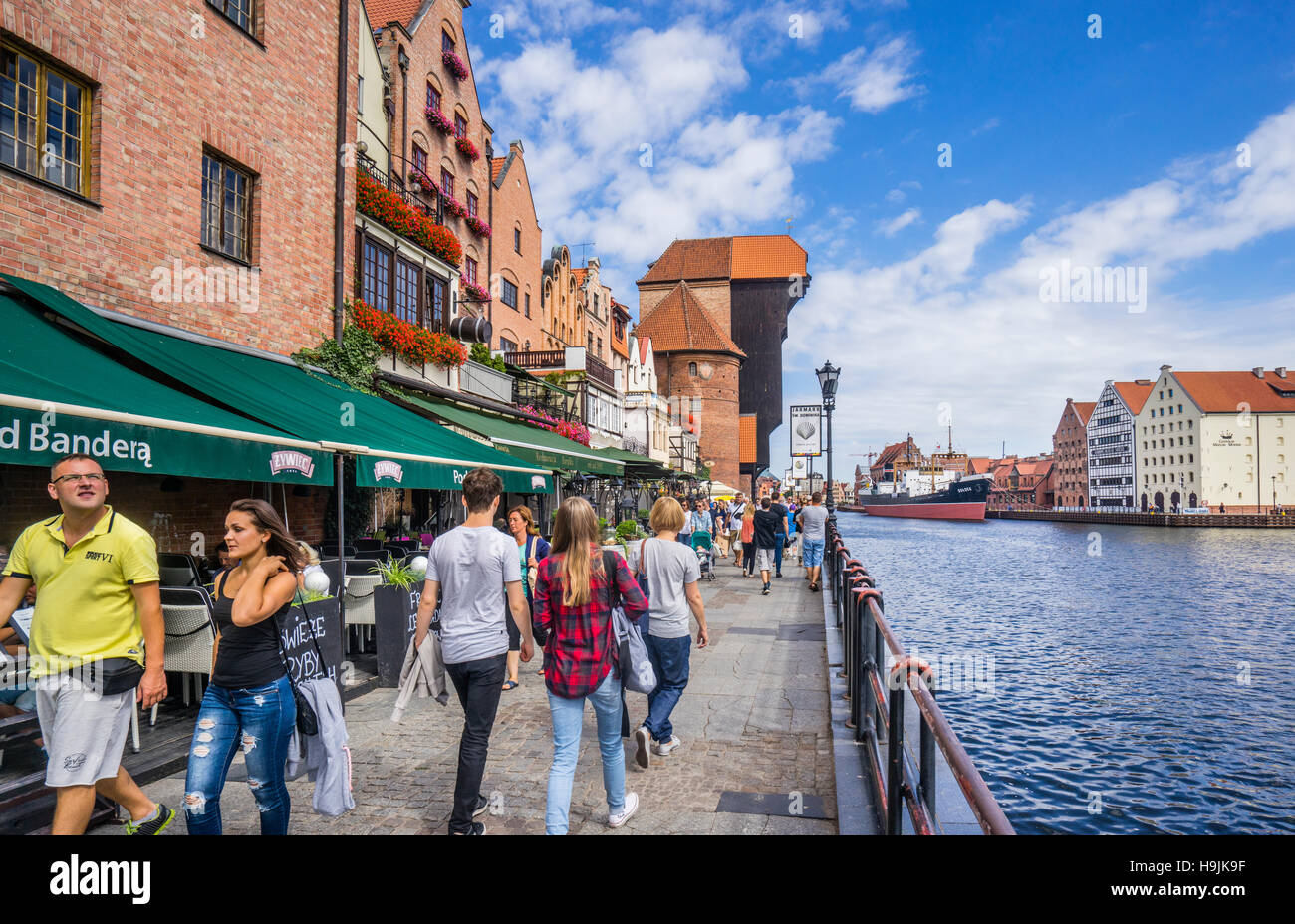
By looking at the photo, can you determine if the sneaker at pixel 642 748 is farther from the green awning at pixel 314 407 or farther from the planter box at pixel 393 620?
the green awning at pixel 314 407

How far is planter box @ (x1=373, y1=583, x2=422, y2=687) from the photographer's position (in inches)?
265

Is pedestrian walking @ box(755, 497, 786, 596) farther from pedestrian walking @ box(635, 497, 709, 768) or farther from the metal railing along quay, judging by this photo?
pedestrian walking @ box(635, 497, 709, 768)

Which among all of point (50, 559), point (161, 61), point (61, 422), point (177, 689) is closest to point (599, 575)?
point (50, 559)

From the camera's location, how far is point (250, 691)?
3109 millimetres

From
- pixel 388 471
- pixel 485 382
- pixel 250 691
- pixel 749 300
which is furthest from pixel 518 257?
pixel 749 300

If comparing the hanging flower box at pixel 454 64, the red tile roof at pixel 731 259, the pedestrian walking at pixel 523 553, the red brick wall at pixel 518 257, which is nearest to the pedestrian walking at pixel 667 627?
the pedestrian walking at pixel 523 553

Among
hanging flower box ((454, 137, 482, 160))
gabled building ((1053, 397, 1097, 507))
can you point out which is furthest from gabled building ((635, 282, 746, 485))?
gabled building ((1053, 397, 1097, 507))

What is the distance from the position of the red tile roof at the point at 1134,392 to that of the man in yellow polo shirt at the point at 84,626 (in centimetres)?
11047

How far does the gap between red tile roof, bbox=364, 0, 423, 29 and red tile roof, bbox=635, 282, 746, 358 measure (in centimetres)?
4023

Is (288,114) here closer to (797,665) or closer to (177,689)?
(177,689)

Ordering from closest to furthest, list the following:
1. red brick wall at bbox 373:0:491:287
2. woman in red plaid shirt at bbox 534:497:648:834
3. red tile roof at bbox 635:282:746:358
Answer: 1. woman in red plaid shirt at bbox 534:497:648:834
2. red brick wall at bbox 373:0:491:287
3. red tile roof at bbox 635:282:746:358

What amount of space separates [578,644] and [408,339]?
11.4 meters

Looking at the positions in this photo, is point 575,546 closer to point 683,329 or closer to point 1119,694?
point 1119,694

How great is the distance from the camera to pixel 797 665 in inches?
315
